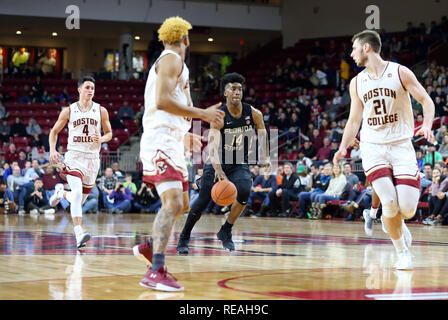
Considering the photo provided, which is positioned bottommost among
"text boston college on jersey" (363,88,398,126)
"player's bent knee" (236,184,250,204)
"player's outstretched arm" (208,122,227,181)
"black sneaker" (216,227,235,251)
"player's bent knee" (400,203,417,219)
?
"black sneaker" (216,227,235,251)

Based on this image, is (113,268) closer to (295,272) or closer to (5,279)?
(5,279)

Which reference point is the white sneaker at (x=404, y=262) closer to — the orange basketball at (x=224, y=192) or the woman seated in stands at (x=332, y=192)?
the orange basketball at (x=224, y=192)

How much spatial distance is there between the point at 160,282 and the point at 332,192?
39.6ft

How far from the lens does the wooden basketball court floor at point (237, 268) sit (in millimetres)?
5082

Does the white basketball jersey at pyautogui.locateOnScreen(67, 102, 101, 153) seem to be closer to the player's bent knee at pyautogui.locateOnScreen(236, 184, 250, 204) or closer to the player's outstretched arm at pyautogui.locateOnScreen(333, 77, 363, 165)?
the player's bent knee at pyautogui.locateOnScreen(236, 184, 250, 204)

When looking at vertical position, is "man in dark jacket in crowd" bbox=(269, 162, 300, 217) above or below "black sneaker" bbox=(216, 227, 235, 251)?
above

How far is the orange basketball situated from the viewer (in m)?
7.96

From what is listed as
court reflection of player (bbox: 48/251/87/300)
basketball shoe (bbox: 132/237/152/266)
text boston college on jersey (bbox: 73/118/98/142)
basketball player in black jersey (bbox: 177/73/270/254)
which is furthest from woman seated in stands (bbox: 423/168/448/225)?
basketball shoe (bbox: 132/237/152/266)

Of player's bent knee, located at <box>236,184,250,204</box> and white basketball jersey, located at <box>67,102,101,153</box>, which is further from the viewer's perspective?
white basketball jersey, located at <box>67,102,101,153</box>

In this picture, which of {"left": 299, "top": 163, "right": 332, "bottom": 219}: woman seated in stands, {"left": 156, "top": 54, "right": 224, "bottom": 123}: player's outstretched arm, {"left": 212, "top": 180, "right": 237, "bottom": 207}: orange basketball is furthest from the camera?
{"left": 299, "top": 163, "right": 332, "bottom": 219}: woman seated in stands

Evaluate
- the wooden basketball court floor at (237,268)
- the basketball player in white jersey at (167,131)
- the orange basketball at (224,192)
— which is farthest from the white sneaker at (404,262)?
the basketball player in white jersey at (167,131)

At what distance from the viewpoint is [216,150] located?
8.42 meters

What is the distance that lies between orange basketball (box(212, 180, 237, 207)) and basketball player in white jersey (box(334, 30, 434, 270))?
1760 mm
